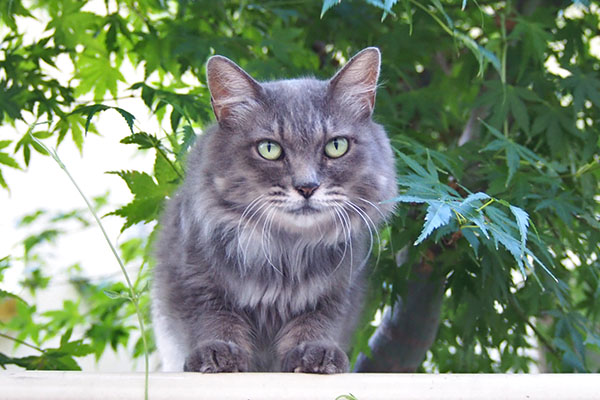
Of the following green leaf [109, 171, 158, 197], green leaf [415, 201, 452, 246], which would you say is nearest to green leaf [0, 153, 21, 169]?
green leaf [109, 171, 158, 197]

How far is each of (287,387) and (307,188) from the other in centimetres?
Answer: 44

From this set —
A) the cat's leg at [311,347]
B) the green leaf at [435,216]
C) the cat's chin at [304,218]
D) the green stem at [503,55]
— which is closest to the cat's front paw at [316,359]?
the cat's leg at [311,347]

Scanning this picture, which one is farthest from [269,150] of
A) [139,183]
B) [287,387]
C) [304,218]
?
[287,387]

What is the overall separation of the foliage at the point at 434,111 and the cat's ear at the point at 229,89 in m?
0.12

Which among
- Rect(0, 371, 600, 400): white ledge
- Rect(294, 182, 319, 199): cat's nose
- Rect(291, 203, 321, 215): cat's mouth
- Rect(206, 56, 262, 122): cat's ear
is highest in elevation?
Rect(206, 56, 262, 122): cat's ear

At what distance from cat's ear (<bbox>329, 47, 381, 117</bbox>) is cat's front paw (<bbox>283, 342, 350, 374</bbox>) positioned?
22.4 inches

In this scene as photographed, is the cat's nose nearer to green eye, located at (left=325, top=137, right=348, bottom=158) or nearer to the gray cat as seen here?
the gray cat

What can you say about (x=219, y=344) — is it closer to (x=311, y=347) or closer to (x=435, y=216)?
(x=311, y=347)

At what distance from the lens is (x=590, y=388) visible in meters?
1.32

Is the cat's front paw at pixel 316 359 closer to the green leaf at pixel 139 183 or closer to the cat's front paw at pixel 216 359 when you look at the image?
the cat's front paw at pixel 216 359

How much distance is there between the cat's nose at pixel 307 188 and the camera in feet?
5.12

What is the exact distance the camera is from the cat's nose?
156 cm

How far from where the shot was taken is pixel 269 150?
166cm

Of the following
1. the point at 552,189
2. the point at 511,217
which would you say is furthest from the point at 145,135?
the point at 552,189
